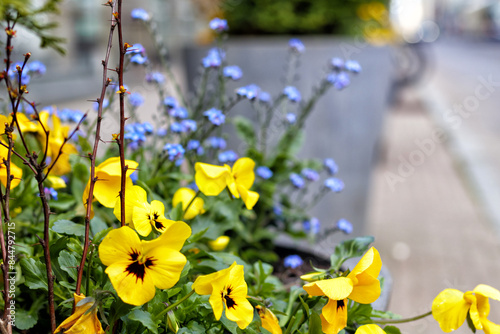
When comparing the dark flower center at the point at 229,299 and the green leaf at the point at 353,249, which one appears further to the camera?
the green leaf at the point at 353,249

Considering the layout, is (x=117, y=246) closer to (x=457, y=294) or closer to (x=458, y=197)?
(x=457, y=294)

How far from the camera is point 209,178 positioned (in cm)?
92

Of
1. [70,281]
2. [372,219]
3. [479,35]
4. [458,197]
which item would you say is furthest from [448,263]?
[479,35]

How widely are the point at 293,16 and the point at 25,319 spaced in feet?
8.33

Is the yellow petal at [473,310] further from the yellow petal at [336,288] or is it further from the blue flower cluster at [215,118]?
the blue flower cluster at [215,118]

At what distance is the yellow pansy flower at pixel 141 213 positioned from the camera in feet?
2.49

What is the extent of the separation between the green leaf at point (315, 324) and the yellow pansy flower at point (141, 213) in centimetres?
26

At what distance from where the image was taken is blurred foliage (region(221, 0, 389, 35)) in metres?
3.09

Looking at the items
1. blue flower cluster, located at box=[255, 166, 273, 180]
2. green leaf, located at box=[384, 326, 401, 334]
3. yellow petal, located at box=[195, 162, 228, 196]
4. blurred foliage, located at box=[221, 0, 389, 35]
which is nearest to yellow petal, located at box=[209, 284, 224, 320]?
yellow petal, located at box=[195, 162, 228, 196]

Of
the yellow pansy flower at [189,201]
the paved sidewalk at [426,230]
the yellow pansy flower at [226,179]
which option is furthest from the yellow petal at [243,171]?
the paved sidewalk at [426,230]

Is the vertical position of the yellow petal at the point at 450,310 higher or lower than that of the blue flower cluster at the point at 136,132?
lower

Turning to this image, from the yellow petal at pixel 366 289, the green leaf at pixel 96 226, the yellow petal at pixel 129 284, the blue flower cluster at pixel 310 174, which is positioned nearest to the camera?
→ the yellow petal at pixel 129 284

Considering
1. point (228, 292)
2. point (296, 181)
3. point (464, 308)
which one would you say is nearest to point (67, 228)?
point (228, 292)

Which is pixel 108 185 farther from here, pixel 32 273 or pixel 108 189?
pixel 32 273
